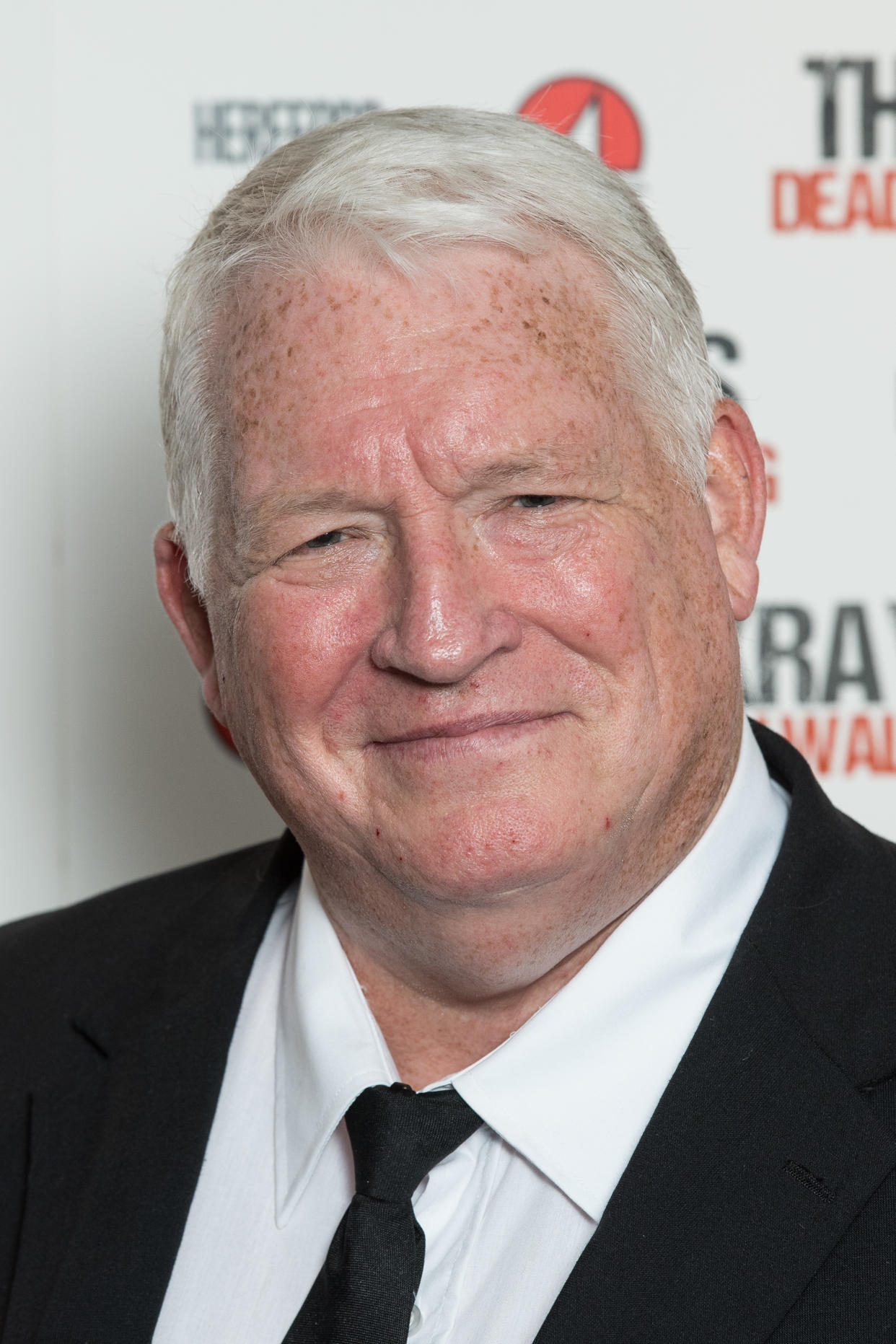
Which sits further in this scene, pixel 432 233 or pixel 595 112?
pixel 595 112

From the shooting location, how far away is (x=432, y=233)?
61.8 inches

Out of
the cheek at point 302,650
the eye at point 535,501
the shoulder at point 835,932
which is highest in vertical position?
the eye at point 535,501

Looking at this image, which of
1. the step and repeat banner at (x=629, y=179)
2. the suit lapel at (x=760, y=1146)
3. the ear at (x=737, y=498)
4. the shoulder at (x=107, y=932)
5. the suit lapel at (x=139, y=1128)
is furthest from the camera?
the step and repeat banner at (x=629, y=179)

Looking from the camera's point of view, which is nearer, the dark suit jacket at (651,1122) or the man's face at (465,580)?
the dark suit jacket at (651,1122)

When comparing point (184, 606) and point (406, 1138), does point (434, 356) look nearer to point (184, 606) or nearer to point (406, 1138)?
point (184, 606)

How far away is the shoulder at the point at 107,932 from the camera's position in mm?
2057

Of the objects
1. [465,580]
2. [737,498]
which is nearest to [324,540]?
[465,580]

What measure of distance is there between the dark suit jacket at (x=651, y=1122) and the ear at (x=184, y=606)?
0.88ft

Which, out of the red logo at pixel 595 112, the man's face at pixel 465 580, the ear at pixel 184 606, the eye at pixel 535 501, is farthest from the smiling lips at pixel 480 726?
the red logo at pixel 595 112

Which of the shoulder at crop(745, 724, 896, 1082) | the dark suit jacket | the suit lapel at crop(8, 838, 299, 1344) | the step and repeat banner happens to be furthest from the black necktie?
the step and repeat banner

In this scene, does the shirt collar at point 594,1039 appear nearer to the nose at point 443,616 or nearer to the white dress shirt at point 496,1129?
the white dress shirt at point 496,1129

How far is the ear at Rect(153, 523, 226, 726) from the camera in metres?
1.92

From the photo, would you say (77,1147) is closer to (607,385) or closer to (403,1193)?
(403,1193)

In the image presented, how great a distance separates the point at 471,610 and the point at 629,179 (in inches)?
46.7
